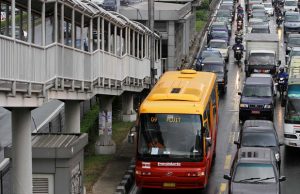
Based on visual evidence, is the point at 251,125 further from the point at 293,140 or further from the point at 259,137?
the point at 293,140

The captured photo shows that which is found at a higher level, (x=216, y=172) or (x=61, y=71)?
(x=61, y=71)

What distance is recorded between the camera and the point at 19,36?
17344mm

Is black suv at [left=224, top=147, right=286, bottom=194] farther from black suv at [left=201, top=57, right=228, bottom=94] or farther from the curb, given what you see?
black suv at [left=201, top=57, right=228, bottom=94]

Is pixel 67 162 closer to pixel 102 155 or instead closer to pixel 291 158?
pixel 102 155

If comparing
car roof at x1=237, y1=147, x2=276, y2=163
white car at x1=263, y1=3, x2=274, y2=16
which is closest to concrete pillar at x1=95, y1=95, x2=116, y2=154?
car roof at x1=237, y1=147, x2=276, y2=163

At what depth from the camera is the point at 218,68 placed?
43156 mm

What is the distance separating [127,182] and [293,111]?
7.61 metres

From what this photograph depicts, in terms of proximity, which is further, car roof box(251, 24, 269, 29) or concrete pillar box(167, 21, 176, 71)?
car roof box(251, 24, 269, 29)

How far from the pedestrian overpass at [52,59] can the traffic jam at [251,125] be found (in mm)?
2701

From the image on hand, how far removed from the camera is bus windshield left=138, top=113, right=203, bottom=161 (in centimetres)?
2153

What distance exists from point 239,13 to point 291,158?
188ft

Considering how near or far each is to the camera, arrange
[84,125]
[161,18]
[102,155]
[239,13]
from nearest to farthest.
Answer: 1. [102,155]
2. [84,125]
3. [161,18]
4. [239,13]

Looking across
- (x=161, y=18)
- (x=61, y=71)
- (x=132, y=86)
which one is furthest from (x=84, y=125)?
(x=161, y=18)

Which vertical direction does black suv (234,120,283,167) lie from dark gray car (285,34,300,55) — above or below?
below
